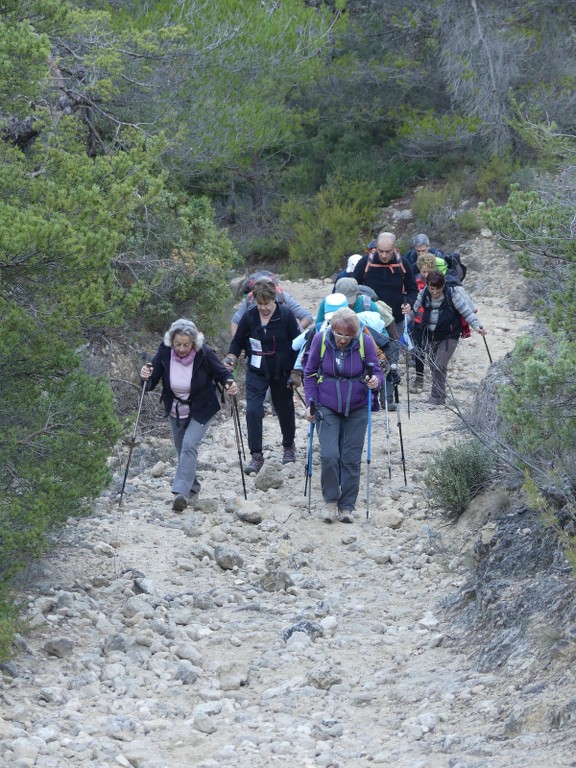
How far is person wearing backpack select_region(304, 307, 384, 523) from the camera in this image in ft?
28.8

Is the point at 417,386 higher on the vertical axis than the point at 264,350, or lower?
higher

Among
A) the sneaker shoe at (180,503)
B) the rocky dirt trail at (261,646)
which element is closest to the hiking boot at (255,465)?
the rocky dirt trail at (261,646)

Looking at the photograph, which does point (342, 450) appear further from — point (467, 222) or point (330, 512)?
point (467, 222)

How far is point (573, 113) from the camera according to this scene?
21531 millimetres

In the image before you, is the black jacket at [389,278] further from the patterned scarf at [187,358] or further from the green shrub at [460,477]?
the patterned scarf at [187,358]

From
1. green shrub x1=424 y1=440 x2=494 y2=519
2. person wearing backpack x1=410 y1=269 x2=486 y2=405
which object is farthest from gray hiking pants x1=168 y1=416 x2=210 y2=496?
person wearing backpack x1=410 y1=269 x2=486 y2=405

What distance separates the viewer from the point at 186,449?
361 inches

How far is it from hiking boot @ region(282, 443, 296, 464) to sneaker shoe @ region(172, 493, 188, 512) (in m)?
1.59

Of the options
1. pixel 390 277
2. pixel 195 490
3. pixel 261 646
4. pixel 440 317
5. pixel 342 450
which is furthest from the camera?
pixel 390 277

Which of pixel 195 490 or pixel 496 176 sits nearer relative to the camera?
pixel 195 490

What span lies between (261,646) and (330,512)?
2405mm

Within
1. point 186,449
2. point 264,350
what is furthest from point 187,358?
point 264,350

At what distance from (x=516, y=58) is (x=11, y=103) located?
1736 centimetres

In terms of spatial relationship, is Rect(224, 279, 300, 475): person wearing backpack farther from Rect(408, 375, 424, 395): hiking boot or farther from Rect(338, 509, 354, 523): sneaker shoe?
Rect(408, 375, 424, 395): hiking boot
